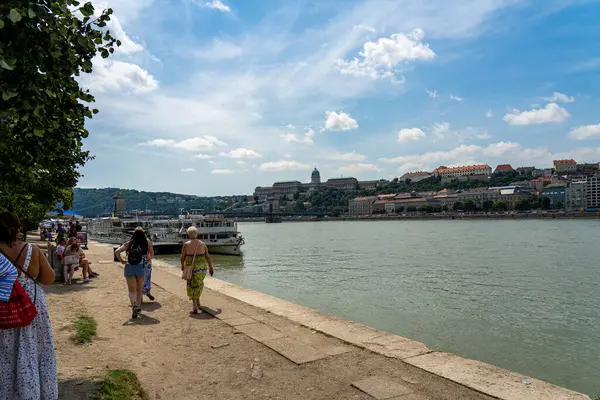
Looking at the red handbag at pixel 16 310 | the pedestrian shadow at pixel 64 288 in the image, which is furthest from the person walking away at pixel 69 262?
the red handbag at pixel 16 310

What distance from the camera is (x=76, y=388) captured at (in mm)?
4867

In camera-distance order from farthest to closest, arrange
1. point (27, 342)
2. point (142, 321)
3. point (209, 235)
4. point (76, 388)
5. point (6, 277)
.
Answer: point (209, 235) → point (142, 321) → point (76, 388) → point (27, 342) → point (6, 277)

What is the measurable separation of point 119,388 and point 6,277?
183 cm

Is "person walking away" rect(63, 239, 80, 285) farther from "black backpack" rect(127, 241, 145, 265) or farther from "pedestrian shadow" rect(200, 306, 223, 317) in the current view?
"pedestrian shadow" rect(200, 306, 223, 317)

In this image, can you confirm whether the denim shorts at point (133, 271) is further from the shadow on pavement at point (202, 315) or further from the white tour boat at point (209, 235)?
the white tour boat at point (209, 235)

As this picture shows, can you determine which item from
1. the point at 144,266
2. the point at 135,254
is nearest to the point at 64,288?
the point at 144,266

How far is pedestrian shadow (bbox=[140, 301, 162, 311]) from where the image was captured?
32.1 ft

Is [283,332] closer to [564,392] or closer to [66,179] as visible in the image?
[564,392]

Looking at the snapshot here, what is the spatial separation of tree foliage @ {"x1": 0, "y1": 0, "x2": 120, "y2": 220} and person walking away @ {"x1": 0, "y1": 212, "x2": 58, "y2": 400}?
1.06 metres

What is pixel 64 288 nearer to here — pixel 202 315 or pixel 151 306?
pixel 151 306

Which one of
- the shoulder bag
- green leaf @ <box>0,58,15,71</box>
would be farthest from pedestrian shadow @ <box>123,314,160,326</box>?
green leaf @ <box>0,58,15,71</box>

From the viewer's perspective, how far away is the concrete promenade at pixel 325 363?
507 cm

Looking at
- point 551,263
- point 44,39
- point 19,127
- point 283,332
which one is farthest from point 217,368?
point 551,263

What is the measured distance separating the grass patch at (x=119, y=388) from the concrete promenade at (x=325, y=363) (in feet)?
0.60
